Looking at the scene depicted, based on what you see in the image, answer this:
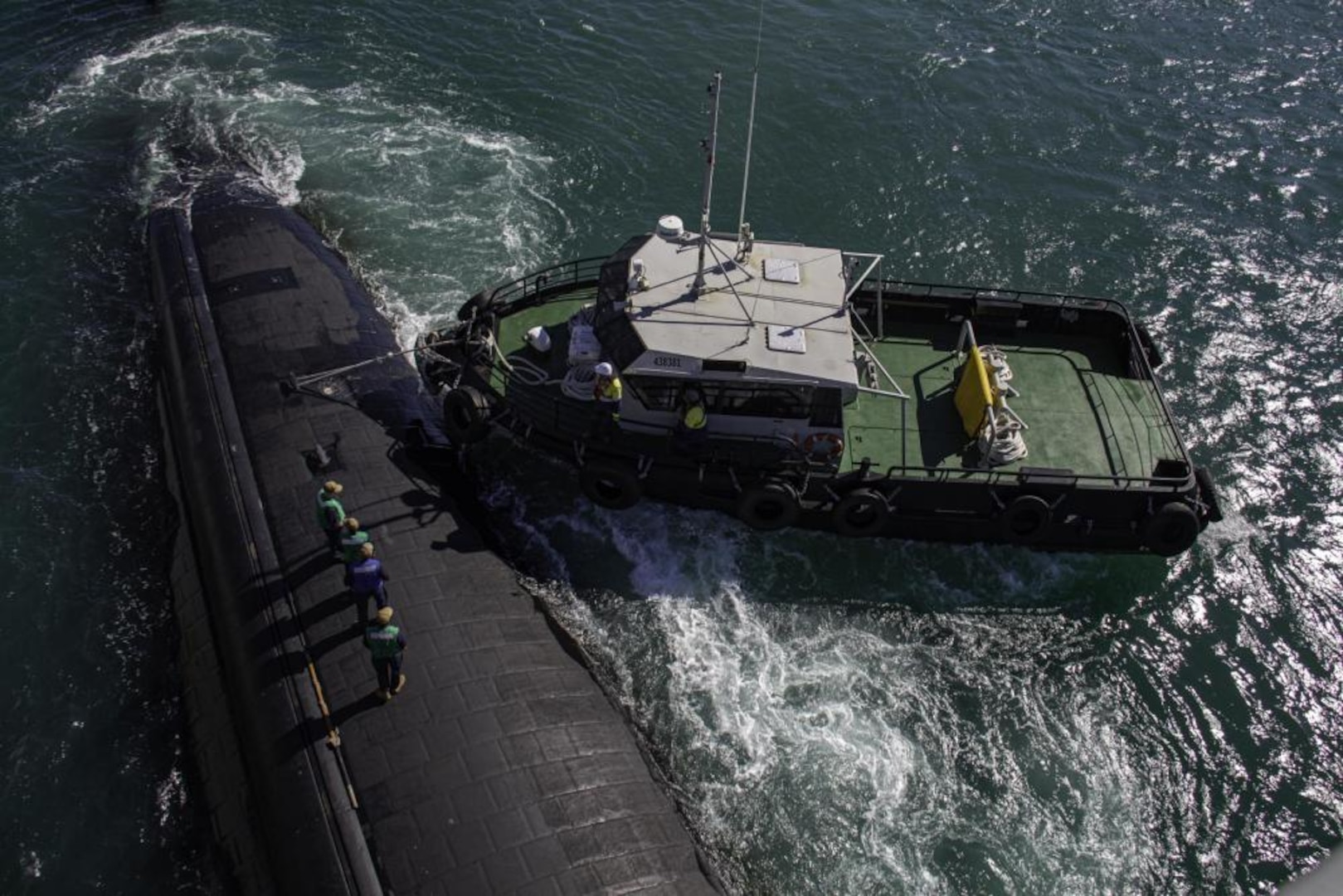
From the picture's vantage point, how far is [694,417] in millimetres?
17359

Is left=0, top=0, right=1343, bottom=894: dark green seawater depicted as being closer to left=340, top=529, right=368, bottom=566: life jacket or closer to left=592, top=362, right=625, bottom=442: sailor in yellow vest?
left=592, top=362, right=625, bottom=442: sailor in yellow vest

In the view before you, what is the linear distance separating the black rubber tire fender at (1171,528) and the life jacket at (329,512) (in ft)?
46.4

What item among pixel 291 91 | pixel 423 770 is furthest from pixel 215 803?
pixel 291 91

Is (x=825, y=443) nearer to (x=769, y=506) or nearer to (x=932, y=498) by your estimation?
(x=769, y=506)

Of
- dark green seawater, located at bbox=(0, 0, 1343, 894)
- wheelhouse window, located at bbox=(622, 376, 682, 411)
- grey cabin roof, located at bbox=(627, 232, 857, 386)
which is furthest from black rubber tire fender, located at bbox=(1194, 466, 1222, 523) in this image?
wheelhouse window, located at bbox=(622, 376, 682, 411)

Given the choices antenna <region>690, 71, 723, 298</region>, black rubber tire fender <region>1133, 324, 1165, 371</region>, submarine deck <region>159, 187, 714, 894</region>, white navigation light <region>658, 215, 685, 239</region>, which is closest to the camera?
submarine deck <region>159, 187, 714, 894</region>

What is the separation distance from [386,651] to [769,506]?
741 centimetres

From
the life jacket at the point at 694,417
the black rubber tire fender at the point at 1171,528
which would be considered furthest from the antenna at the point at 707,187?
the black rubber tire fender at the point at 1171,528

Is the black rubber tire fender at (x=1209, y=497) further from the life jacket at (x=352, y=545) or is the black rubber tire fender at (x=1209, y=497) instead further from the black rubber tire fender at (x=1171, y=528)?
the life jacket at (x=352, y=545)

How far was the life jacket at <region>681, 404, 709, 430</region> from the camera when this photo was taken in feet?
57.0

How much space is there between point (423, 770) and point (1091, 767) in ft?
35.2

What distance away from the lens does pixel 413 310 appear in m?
24.1

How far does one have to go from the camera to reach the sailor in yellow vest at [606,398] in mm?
17328

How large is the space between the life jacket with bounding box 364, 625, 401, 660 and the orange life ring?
8.07 metres
